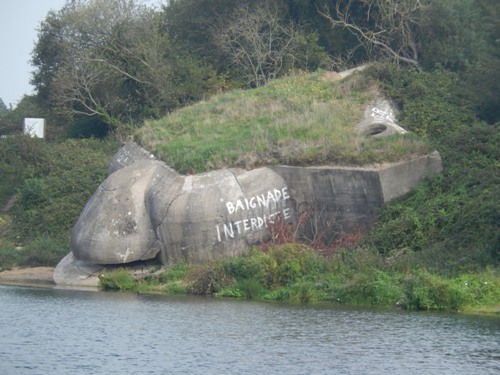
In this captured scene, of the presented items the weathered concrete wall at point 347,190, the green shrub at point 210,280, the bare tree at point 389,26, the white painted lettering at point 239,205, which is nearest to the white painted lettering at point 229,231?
the white painted lettering at point 239,205

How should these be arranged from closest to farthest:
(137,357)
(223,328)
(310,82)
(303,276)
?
(137,357), (223,328), (303,276), (310,82)

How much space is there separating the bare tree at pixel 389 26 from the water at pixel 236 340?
60.7 ft

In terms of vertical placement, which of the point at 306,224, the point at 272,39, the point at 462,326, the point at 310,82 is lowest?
the point at 462,326

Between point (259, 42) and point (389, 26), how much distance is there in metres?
6.67

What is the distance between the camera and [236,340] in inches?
800

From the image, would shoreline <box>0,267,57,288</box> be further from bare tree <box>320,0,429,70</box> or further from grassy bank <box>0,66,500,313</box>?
bare tree <box>320,0,429,70</box>

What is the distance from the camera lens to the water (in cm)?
1773

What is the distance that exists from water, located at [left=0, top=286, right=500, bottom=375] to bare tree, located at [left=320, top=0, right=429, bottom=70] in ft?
60.7

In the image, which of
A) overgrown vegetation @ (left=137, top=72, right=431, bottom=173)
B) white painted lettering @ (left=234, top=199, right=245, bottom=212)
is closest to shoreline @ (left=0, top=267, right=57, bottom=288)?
overgrown vegetation @ (left=137, top=72, right=431, bottom=173)

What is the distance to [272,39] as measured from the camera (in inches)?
1799

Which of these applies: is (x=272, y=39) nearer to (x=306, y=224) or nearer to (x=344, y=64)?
(x=344, y=64)

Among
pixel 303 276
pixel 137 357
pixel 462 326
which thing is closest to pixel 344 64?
pixel 303 276

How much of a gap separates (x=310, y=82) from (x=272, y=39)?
764cm

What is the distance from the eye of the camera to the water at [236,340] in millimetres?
17734
